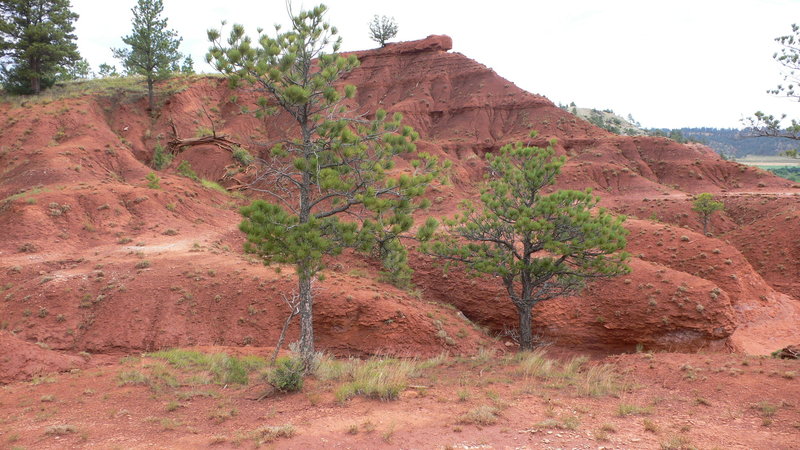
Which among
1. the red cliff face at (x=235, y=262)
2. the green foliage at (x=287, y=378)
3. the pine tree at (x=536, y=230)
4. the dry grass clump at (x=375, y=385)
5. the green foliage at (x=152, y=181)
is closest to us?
the dry grass clump at (x=375, y=385)

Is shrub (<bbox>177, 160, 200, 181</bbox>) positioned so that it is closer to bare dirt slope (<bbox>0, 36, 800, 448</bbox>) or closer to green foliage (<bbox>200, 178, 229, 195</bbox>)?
green foliage (<bbox>200, 178, 229, 195</bbox>)

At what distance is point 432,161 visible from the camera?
8883mm

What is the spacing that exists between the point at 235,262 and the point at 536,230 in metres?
11.5

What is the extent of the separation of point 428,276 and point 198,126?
24.3 metres

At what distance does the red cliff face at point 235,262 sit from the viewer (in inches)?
560

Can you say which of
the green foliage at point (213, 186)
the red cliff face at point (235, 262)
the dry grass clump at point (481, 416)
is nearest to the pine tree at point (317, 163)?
the red cliff face at point (235, 262)

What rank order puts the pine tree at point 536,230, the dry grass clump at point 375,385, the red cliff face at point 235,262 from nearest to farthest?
the dry grass clump at point 375,385
the pine tree at point 536,230
the red cliff face at point 235,262

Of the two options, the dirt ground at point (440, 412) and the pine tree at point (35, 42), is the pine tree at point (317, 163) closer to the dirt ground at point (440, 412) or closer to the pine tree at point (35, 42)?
the dirt ground at point (440, 412)

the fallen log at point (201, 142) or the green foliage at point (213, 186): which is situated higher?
the fallen log at point (201, 142)

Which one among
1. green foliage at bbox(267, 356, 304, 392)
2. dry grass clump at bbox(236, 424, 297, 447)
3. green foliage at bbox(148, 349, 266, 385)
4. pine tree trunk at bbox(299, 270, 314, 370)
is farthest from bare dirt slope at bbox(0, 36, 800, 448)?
pine tree trunk at bbox(299, 270, 314, 370)

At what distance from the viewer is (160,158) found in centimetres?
3022

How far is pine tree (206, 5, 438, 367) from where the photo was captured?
8.16 metres

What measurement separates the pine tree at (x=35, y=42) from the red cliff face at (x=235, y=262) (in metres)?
3.23

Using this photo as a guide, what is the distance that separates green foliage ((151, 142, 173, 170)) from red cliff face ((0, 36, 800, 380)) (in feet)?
1.54
